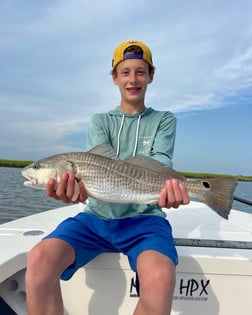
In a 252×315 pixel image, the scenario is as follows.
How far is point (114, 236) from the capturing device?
2543 mm

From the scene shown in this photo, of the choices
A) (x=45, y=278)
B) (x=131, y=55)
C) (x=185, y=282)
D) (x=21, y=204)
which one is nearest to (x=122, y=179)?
(x=45, y=278)

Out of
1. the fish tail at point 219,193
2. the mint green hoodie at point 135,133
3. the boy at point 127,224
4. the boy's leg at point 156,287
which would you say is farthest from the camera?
the mint green hoodie at point 135,133

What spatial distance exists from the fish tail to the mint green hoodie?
0.53 metres

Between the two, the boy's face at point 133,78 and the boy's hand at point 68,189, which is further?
the boy's face at point 133,78

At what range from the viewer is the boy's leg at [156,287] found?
1.99 meters

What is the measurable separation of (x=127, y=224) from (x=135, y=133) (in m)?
0.91

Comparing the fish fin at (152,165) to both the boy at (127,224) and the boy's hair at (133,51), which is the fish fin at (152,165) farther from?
the boy's hair at (133,51)

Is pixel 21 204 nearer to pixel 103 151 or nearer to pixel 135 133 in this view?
pixel 135 133

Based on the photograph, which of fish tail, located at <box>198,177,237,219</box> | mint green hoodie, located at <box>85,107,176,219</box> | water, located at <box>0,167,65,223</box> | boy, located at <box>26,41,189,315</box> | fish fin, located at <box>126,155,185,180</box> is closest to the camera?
boy, located at <box>26,41,189,315</box>

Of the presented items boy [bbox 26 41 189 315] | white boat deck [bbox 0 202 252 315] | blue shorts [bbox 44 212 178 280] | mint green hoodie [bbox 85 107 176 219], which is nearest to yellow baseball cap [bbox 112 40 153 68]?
boy [bbox 26 41 189 315]

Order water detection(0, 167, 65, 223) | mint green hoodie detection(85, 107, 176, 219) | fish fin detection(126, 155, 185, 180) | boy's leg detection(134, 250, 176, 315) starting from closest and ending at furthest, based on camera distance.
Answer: boy's leg detection(134, 250, 176, 315) → fish fin detection(126, 155, 185, 180) → mint green hoodie detection(85, 107, 176, 219) → water detection(0, 167, 65, 223)

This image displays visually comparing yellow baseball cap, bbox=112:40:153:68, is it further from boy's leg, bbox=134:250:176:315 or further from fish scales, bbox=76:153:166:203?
boy's leg, bbox=134:250:176:315

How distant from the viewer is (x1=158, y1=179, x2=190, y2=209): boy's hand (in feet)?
7.77

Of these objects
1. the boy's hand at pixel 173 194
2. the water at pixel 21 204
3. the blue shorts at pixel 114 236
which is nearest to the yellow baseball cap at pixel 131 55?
the boy's hand at pixel 173 194
